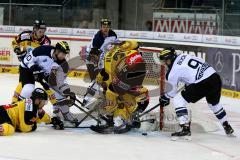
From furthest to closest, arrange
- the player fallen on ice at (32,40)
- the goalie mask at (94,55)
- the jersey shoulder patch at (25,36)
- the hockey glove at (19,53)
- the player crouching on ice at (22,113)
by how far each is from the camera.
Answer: the jersey shoulder patch at (25,36) → the goalie mask at (94,55) → the hockey glove at (19,53) → the player fallen on ice at (32,40) → the player crouching on ice at (22,113)

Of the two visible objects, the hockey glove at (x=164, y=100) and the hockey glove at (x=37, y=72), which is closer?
the hockey glove at (x=164, y=100)

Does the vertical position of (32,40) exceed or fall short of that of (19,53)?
it exceeds it

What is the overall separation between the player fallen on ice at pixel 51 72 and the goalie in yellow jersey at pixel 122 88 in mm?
478

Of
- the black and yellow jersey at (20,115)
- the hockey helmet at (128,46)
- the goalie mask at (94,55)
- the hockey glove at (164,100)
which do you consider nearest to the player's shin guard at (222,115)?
the hockey glove at (164,100)

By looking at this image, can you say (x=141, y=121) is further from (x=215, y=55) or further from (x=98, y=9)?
(x=98, y=9)

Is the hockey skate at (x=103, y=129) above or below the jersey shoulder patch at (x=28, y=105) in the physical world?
below

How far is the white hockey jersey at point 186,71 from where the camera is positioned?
5.85 metres

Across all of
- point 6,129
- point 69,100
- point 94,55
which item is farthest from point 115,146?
point 94,55

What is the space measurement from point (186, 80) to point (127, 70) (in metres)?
0.75

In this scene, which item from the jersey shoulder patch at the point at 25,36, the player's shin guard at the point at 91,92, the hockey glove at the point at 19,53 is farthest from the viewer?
the jersey shoulder patch at the point at 25,36

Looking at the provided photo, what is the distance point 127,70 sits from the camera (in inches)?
251

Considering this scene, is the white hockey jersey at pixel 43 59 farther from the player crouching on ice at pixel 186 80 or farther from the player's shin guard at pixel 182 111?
the player's shin guard at pixel 182 111

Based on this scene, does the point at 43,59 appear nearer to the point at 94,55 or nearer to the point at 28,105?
the point at 28,105

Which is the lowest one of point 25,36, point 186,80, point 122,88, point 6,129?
point 6,129
